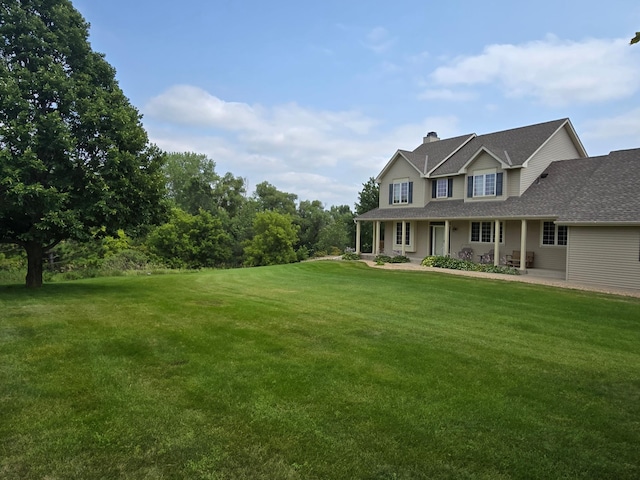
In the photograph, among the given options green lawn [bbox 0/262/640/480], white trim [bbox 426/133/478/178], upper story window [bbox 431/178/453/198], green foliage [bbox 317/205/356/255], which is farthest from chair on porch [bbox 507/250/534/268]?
green foliage [bbox 317/205/356/255]

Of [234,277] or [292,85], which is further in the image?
[292,85]

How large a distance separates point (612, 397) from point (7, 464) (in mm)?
5670

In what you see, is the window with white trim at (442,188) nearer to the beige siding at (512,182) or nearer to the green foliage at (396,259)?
the beige siding at (512,182)

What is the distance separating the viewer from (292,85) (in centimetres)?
2234

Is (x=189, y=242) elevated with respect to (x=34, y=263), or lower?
elevated

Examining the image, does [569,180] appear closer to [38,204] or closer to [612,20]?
[612,20]

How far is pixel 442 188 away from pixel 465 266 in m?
6.24

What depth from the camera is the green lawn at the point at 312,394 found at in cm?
289

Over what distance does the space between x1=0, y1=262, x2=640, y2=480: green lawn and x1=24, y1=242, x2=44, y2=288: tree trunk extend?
128 inches

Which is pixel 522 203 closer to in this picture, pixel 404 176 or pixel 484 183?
pixel 484 183

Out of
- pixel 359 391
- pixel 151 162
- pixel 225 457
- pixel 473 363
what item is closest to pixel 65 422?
pixel 225 457

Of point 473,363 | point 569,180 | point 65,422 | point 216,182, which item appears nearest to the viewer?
point 65,422

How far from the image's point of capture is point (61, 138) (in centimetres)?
899

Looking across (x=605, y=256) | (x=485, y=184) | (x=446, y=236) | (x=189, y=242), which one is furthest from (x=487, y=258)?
(x=189, y=242)
